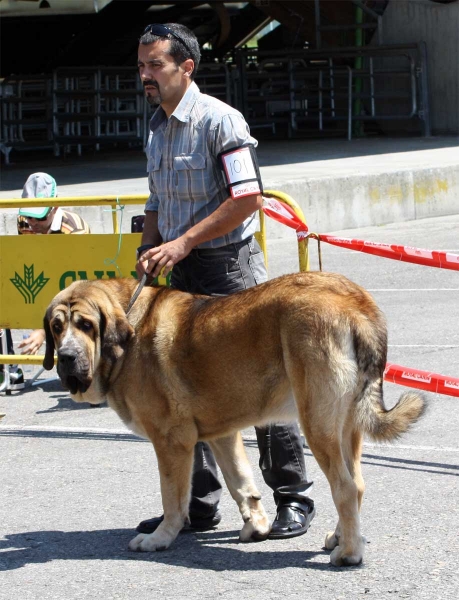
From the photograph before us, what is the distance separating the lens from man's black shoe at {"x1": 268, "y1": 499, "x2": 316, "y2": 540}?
4.61 meters

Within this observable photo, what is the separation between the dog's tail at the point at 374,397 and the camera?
13.2 feet

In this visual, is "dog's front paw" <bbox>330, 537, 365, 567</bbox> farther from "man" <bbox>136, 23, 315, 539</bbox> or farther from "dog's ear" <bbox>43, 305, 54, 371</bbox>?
"dog's ear" <bbox>43, 305, 54, 371</bbox>

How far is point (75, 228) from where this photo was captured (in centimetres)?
780

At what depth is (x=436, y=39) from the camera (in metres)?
22.5

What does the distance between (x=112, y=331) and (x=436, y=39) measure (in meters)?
19.6

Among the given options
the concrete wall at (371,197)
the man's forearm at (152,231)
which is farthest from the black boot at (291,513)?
the concrete wall at (371,197)

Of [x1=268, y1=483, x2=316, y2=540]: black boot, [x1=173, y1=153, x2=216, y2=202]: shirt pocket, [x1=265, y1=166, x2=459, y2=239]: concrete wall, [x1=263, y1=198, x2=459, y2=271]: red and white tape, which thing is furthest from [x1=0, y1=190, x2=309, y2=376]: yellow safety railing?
[x1=265, y1=166, x2=459, y2=239]: concrete wall

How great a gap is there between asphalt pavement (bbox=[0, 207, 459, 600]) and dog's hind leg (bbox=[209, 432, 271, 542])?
0.25 ft

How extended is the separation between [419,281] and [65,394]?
4.80 metres

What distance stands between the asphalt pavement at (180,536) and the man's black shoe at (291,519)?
5cm

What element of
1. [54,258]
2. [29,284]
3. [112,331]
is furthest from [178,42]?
[29,284]

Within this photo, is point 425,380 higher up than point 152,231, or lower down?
lower down

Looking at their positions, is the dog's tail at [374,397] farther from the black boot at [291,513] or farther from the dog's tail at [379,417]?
the black boot at [291,513]

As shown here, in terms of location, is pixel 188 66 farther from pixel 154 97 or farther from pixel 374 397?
pixel 374 397
